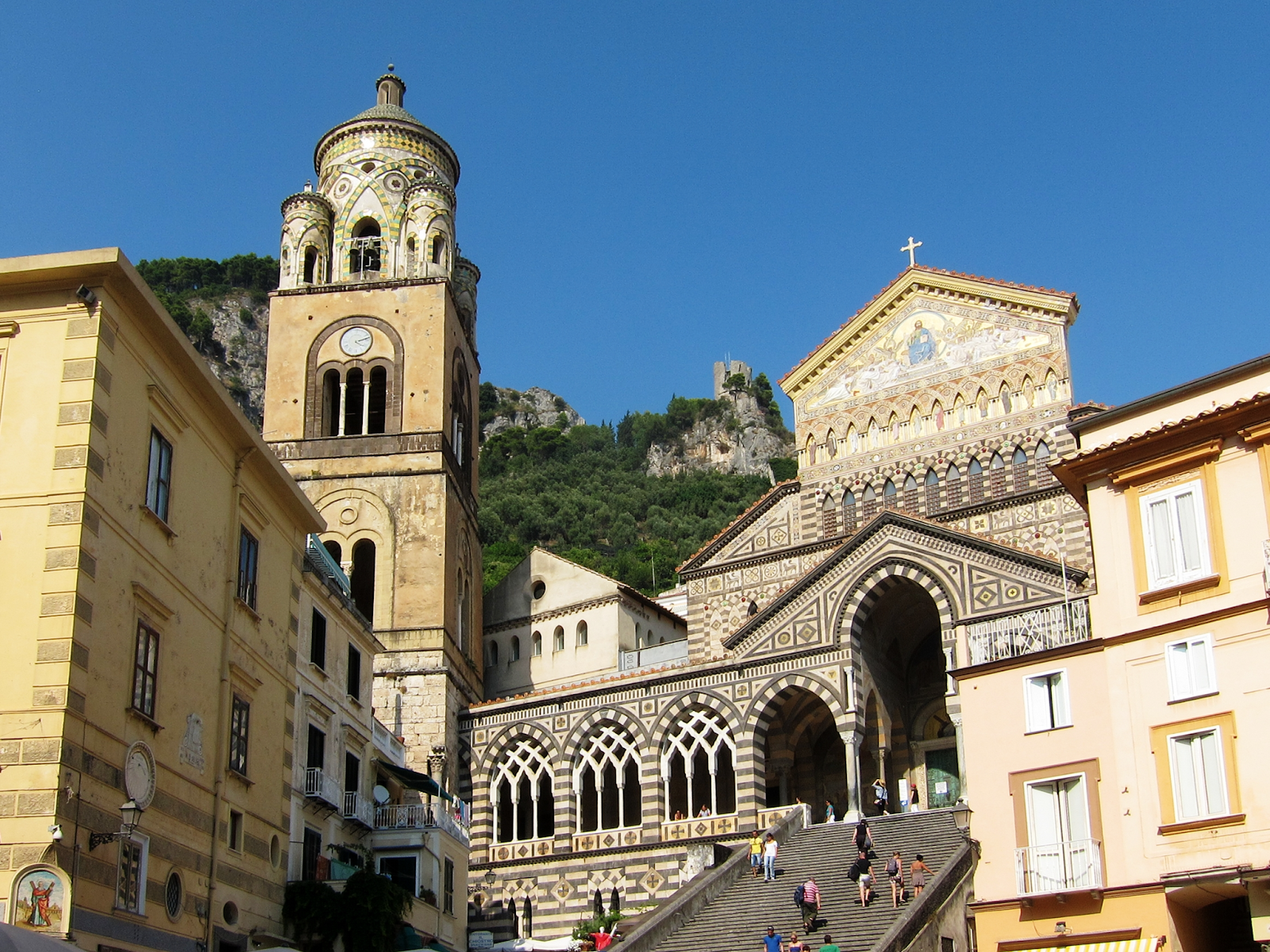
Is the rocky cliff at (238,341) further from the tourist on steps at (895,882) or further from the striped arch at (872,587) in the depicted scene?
the tourist on steps at (895,882)

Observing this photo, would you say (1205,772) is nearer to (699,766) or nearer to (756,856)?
(756,856)

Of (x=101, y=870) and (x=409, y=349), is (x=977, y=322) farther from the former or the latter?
(x=101, y=870)

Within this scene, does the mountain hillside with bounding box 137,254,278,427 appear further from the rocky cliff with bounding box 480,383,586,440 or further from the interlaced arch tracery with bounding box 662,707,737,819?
the interlaced arch tracery with bounding box 662,707,737,819

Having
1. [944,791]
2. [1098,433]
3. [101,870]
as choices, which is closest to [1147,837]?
[1098,433]

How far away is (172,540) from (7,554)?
3064 mm

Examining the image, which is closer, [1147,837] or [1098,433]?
[1147,837]

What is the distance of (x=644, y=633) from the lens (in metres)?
47.5

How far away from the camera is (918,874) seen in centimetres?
2442

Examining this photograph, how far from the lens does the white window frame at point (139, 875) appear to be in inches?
724

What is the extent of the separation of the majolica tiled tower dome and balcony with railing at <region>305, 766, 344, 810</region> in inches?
834

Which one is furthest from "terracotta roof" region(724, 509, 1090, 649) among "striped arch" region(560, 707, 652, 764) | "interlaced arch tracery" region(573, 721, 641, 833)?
"interlaced arch tracery" region(573, 721, 641, 833)

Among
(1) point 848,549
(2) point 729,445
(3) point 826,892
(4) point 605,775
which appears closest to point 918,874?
(3) point 826,892

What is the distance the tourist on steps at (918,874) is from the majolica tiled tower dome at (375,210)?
25.9 metres

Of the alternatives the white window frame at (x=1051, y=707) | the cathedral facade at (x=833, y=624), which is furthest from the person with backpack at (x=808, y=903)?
the cathedral facade at (x=833, y=624)
